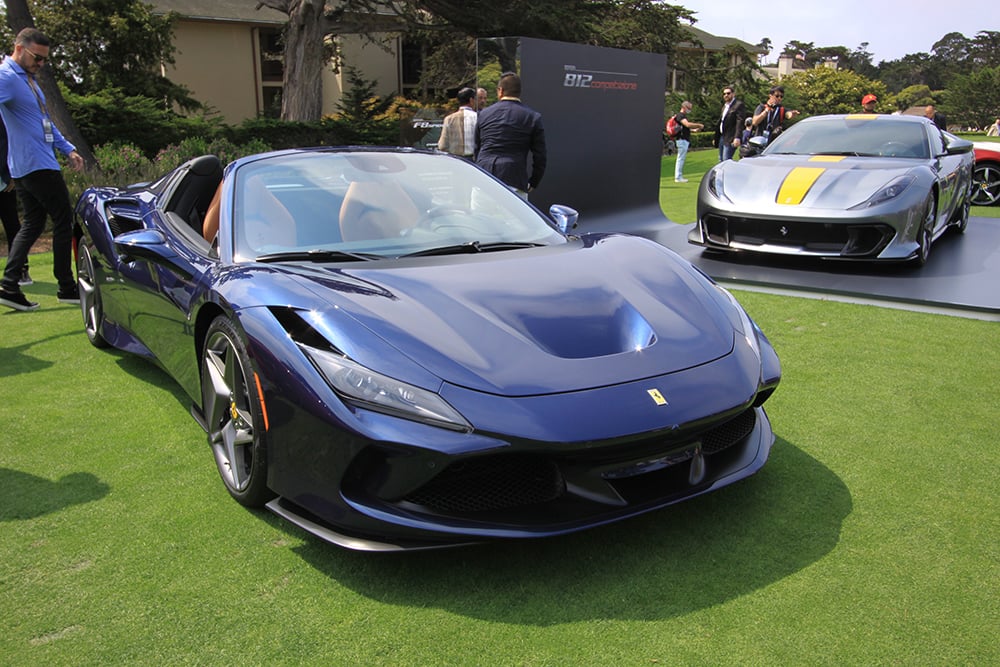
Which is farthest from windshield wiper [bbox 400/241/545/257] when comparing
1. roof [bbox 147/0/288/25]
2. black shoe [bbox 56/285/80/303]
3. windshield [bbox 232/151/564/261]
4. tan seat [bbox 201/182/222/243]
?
roof [bbox 147/0/288/25]

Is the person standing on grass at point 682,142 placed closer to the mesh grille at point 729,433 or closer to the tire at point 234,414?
the mesh grille at point 729,433

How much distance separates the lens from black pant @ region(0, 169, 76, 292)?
555 cm

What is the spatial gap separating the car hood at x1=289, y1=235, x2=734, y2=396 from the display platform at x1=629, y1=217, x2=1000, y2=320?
10.6 ft

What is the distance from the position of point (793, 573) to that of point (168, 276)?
8.73 feet

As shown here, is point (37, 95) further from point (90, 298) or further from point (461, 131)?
point (461, 131)

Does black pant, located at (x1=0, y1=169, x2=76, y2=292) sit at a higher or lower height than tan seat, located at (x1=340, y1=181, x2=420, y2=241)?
lower

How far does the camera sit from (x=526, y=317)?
260 centimetres

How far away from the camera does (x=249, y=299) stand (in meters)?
2.66

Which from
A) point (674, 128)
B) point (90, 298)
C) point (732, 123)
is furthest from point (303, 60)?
point (90, 298)

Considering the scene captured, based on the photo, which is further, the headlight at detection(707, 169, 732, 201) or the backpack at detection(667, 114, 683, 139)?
the backpack at detection(667, 114, 683, 139)

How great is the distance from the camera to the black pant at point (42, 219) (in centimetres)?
555

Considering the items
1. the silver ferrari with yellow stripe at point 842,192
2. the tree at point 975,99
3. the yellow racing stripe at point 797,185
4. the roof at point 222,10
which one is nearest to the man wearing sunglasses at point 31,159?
the silver ferrari with yellow stripe at point 842,192

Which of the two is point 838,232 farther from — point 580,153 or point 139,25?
point 139,25

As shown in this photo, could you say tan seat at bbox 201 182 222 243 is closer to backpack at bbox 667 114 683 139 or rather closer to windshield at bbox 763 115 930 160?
windshield at bbox 763 115 930 160
